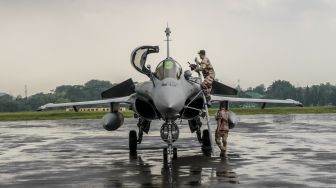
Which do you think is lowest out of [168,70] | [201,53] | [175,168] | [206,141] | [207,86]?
[175,168]

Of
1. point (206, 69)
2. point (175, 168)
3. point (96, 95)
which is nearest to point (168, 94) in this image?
point (175, 168)

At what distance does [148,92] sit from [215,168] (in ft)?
9.31

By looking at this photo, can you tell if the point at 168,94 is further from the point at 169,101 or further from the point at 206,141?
the point at 206,141

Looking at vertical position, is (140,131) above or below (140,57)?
below

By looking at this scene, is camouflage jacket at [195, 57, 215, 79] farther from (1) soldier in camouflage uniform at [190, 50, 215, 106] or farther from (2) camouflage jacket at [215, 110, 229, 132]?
(2) camouflage jacket at [215, 110, 229, 132]

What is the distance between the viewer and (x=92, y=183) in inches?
402

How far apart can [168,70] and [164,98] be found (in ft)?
5.66

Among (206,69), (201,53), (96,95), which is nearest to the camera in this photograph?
(206,69)

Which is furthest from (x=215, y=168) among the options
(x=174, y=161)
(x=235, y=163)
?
(x=174, y=161)

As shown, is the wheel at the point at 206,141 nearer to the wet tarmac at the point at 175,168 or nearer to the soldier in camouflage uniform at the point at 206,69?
the wet tarmac at the point at 175,168

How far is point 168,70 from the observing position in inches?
528

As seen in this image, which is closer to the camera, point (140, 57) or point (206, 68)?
point (206, 68)

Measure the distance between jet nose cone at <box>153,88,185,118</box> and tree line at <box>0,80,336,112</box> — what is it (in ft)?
368

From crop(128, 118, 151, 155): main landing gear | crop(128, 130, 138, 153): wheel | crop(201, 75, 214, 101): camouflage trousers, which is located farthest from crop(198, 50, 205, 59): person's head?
crop(128, 130, 138, 153): wheel
